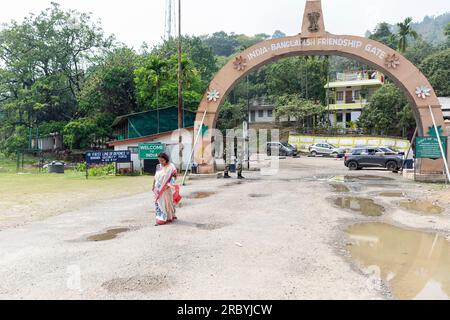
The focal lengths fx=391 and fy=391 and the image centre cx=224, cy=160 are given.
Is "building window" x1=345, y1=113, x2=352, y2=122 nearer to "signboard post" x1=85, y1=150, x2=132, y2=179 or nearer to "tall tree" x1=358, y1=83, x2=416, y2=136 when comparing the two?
"tall tree" x1=358, y1=83, x2=416, y2=136

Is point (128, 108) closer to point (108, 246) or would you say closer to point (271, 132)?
point (271, 132)

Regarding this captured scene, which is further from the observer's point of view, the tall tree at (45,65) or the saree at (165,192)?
the tall tree at (45,65)

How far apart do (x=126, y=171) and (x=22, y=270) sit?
17927mm

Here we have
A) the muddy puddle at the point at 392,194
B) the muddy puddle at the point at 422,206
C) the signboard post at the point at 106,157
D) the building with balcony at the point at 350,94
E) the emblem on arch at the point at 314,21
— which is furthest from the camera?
the building with balcony at the point at 350,94

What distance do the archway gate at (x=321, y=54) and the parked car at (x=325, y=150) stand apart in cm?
1755

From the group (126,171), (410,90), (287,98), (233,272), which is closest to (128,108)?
(126,171)

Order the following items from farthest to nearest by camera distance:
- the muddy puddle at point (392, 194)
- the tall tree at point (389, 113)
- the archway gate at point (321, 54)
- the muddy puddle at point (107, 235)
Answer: the tall tree at point (389, 113) < the archway gate at point (321, 54) < the muddy puddle at point (392, 194) < the muddy puddle at point (107, 235)

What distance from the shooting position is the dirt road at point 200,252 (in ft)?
15.7

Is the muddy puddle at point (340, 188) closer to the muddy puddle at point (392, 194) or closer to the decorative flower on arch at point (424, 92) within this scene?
the muddy puddle at point (392, 194)

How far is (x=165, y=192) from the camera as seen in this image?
8.61 meters

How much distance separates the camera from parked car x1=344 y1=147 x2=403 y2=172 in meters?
22.5

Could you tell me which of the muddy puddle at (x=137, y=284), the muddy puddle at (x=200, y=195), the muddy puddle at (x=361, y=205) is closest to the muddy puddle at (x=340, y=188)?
the muddy puddle at (x=361, y=205)
